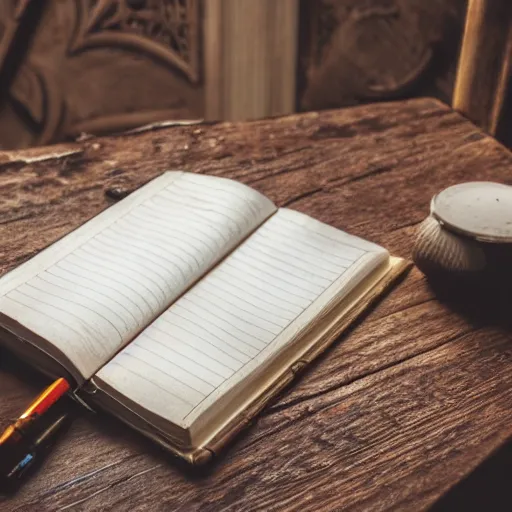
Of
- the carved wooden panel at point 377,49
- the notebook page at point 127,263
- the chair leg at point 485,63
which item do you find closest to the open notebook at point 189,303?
the notebook page at point 127,263

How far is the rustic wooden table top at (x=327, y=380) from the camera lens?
73 cm

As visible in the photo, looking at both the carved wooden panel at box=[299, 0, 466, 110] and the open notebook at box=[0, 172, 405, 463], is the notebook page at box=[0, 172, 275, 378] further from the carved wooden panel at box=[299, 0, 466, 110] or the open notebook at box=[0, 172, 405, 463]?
the carved wooden panel at box=[299, 0, 466, 110]

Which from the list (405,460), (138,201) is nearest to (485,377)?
(405,460)

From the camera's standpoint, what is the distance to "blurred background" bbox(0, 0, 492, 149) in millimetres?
2062

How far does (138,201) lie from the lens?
1.08 metres

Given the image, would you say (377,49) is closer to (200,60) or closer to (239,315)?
(200,60)

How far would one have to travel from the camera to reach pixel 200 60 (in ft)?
7.30

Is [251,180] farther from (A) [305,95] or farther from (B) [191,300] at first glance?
(A) [305,95]

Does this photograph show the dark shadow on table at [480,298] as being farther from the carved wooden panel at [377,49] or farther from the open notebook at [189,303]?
the carved wooden panel at [377,49]

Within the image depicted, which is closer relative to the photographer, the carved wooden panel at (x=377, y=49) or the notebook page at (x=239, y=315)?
the notebook page at (x=239, y=315)

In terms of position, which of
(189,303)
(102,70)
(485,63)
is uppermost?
(485,63)

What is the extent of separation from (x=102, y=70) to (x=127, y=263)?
1385 millimetres

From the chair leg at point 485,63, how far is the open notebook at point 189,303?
0.59 m

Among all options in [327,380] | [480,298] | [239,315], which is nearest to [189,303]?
[239,315]
